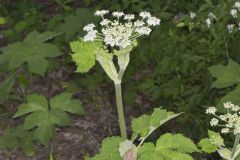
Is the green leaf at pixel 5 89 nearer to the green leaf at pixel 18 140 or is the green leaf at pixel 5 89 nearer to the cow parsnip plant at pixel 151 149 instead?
the green leaf at pixel 18 140

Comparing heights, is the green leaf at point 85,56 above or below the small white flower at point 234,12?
above

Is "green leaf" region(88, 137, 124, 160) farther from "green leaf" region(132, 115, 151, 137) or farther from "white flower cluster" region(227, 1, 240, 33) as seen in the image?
"white flower cluster" region(227, 1, 240, 33)

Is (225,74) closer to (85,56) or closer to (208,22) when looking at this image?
(208,22)

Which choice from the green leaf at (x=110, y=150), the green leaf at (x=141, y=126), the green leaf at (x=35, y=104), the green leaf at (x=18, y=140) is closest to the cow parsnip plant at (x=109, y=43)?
the green leaf at (x=141, y=126)

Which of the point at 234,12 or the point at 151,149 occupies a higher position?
the point at 234,12

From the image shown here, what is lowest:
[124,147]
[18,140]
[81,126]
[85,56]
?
[81,126]

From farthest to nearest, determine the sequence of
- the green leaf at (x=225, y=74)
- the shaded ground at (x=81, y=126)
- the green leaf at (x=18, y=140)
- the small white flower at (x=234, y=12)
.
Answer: the shaded ground at (x=81, y=126)
the small white flower at (x=234, y=12)
the green leaf at (x=18, y=140)
the green leaf at (x=225, y=74)

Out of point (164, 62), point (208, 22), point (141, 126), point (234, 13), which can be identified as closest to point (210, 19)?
point (208, 22)
